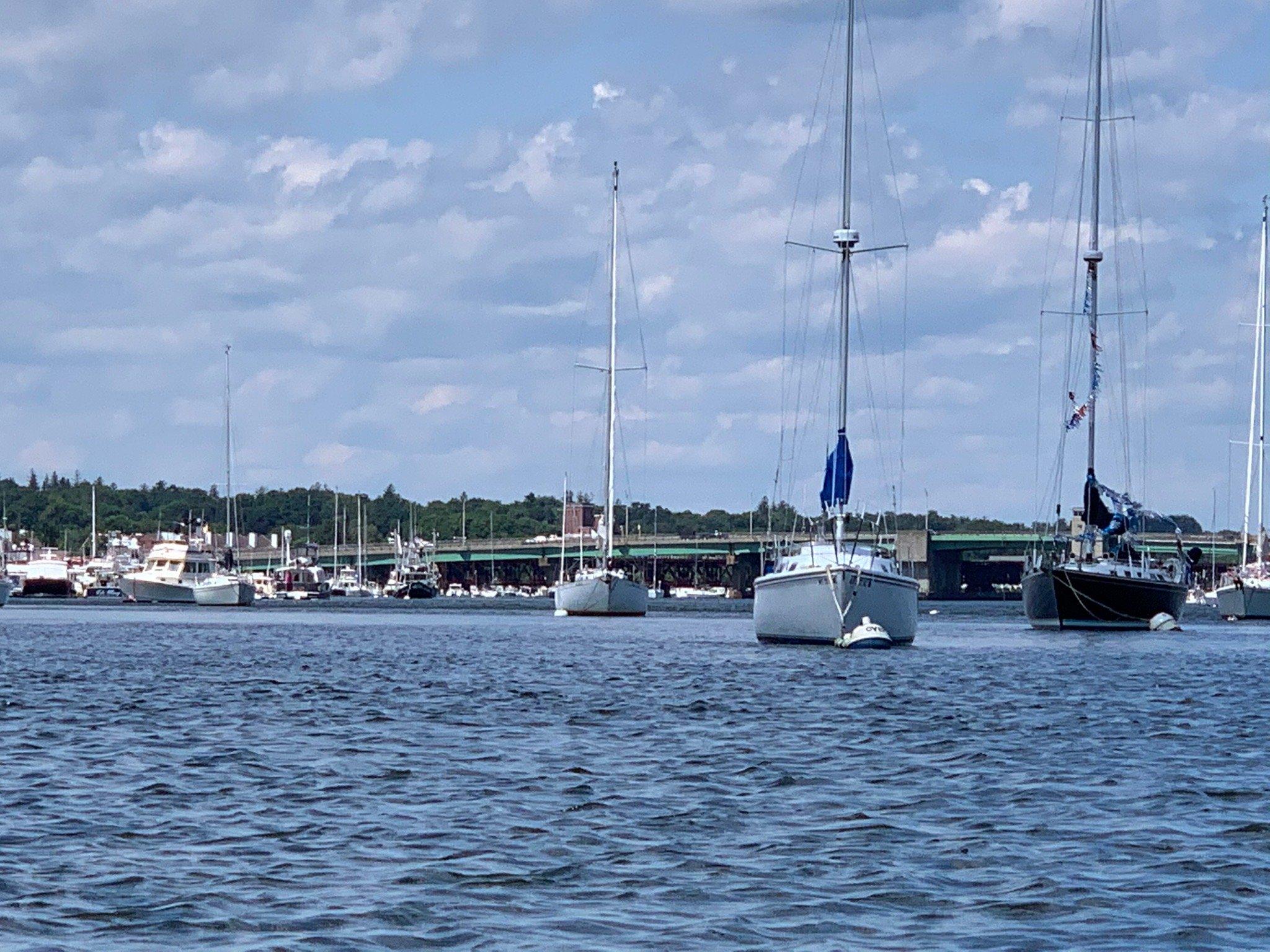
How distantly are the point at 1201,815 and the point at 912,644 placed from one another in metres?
49.3

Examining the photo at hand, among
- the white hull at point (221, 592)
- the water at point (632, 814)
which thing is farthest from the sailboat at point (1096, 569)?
the white hull at point (221, 592)

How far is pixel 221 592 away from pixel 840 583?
115969 millimetres

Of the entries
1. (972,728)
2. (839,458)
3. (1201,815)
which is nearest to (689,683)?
(972,728)

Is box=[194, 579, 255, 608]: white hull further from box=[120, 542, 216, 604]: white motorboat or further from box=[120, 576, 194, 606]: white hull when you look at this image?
box=[120, 576, 194, 606]: white hull

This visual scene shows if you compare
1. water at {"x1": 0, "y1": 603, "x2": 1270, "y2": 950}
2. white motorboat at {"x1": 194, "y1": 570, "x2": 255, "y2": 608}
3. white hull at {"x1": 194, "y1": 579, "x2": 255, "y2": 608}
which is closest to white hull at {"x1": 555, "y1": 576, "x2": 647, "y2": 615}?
white hull at {"x1": 194, "y1": 579, "x2": 255, "y2": 608}

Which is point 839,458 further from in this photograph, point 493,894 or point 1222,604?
point 1222,604

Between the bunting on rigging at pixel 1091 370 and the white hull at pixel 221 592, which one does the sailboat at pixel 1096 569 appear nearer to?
the bunting on rigging at pixel 1091 370

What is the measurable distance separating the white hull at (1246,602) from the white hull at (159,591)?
287ft

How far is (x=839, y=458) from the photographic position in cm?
6494

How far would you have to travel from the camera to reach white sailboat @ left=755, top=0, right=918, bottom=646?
60.8 metres

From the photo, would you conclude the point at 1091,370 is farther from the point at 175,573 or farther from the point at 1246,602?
the point at 175,573

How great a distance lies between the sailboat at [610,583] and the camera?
363 feet

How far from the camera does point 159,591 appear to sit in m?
178

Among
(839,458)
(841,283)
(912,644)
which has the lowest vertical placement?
(912,644)
